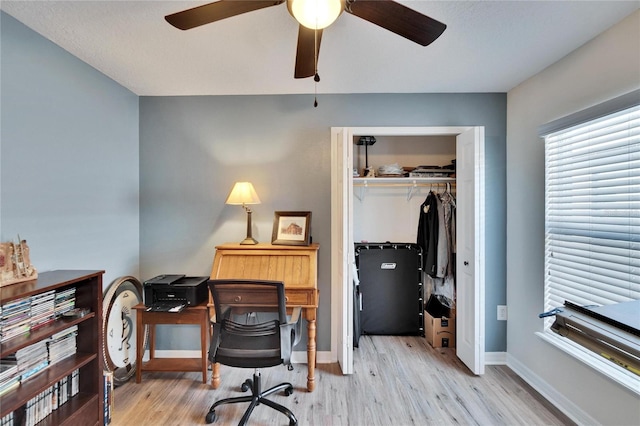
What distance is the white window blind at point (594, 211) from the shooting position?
1533mm

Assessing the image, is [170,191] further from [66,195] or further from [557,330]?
[557,330]

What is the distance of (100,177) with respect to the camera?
2.15 m

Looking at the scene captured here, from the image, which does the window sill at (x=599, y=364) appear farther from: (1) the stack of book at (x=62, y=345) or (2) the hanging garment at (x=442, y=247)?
(1) the stack of book at (x=62, y=345)

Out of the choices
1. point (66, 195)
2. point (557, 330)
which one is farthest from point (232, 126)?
point (557, 330)

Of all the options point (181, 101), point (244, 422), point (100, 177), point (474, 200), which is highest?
point (181, 101)

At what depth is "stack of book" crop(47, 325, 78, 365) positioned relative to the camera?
61.0 inches

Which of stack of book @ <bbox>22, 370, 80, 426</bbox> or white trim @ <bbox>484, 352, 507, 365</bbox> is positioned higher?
stack of book @ <bbox>22, 370, 80, 426</bbox>

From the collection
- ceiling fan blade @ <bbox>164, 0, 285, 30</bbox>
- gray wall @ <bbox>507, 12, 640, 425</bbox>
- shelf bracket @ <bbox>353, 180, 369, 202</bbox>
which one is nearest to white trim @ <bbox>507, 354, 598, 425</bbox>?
gray wall @ <bbox>507, 12, 640, 425</bbox>

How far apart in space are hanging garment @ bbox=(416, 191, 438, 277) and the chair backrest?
5.72 ft

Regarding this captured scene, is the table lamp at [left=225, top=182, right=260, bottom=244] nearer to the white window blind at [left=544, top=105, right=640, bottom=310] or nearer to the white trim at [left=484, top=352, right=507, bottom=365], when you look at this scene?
the white window blind at [left=544, top=105, right=640, bottom=310]

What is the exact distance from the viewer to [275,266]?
7.47ft

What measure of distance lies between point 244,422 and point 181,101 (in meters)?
2.65

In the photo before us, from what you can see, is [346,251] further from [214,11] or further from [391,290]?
[214,11]

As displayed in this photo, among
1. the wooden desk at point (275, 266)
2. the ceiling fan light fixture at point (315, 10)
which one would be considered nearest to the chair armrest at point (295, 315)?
the wooden desk at point (275, 266)
